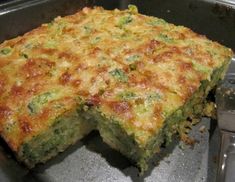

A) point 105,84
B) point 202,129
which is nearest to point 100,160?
point 105,84

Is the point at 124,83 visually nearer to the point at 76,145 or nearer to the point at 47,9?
the point at 76,145

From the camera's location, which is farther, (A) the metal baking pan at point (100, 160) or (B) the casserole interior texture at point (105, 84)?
(A) the metal baking pan at point (100, 160)

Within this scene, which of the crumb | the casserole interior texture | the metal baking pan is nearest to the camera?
the casserole interior texture

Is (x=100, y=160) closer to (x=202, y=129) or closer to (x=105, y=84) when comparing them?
(x=105, y=84)

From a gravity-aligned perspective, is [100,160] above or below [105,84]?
below

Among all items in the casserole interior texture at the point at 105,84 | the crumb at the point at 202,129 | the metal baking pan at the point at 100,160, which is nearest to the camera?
the casserole interior texture at the point at 105,84

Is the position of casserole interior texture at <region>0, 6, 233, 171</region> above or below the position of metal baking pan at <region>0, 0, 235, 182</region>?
above

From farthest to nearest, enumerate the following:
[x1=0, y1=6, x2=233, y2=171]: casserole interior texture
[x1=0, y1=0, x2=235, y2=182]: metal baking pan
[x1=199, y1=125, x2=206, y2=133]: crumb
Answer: [x1=199, y1=125, x2=206, y2=133]: crumb → [x1=0, y1=0, x2=235, y2=182]: metal baking pan → [x1=0, y1=6, x2=233, y2=171]: casserole interior texture

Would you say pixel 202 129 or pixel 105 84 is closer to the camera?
pixel 105 84
